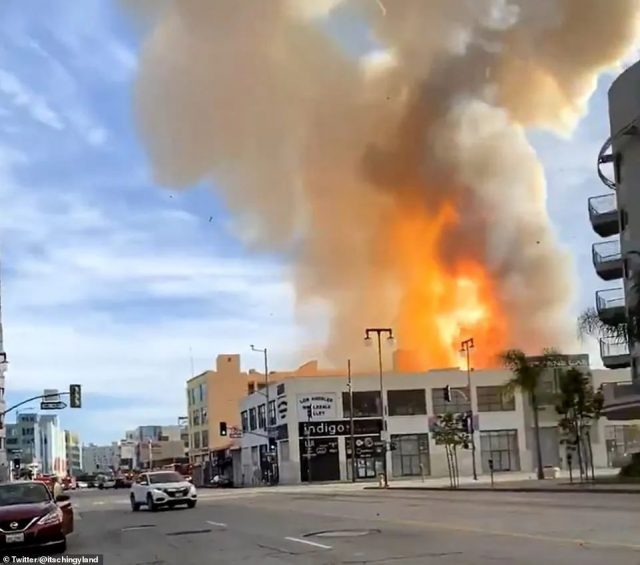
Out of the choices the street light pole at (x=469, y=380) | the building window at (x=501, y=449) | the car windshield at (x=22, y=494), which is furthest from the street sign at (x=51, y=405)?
the building window at (x=501, y=449)

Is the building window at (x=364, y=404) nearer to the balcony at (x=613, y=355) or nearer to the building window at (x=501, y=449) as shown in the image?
the building window at (x=501, y=449)

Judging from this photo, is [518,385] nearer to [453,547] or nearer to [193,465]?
[453,547]

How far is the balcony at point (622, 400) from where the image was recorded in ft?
144

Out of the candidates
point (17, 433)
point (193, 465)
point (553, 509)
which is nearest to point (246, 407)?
point (193, 465)

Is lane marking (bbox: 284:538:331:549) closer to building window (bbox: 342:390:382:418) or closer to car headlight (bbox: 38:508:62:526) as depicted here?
car headlight (bbox: 38:508:62:526)

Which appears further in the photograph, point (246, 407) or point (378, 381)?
point (246, 407)

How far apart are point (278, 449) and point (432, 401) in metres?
14.3

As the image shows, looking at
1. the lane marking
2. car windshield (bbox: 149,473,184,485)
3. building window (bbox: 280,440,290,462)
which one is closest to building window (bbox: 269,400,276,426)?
building window (bbox: 280,440,290,462)

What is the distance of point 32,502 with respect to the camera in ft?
62.6

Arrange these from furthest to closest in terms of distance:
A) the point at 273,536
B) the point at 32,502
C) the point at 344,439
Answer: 1. the point at 344,439
2. the point at 273,536
3. the point at 32,502

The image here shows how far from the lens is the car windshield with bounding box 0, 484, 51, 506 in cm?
1917

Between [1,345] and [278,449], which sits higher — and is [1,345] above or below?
above

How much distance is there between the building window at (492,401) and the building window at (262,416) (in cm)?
2060

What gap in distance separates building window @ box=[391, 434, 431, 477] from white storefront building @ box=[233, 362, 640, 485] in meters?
0.08
